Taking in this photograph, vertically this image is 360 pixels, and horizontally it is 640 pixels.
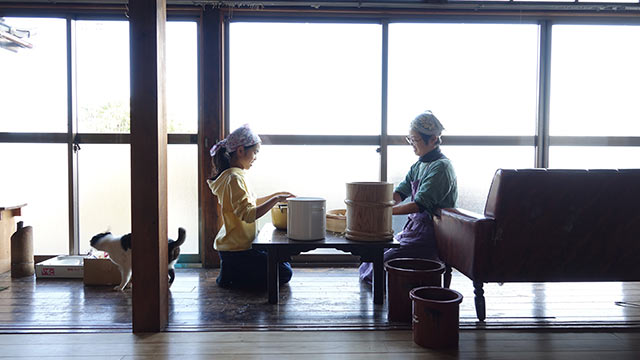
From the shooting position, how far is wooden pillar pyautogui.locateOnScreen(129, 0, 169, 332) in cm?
212

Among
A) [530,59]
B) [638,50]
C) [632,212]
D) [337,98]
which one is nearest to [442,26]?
[530,59]

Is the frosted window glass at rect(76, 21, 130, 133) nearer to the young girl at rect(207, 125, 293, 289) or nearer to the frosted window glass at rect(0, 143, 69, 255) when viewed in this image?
the frosted window glass at rect(0, 143, 69, 255)

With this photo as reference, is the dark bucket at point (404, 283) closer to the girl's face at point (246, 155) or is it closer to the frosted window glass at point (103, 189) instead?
the girl's face at point (246, 155)

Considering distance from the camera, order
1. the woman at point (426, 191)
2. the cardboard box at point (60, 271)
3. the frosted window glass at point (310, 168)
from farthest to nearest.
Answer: the frosted window glass at point (310, 168)
the cardboard box at point (60, 271)
the woman at point (426, 191)

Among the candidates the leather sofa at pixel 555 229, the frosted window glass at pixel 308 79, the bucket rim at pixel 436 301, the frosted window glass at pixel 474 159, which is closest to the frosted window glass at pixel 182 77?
the frosted window glass at pixel 308 79

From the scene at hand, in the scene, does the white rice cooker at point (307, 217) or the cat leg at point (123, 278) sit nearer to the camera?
the white rice cooker at point (307, 217)

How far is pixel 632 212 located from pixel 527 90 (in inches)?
68.4

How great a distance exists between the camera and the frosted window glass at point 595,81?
3660mm

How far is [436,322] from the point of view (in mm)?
1951

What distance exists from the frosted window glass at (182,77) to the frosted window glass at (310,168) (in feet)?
2.25

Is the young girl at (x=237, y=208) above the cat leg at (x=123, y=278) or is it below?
above

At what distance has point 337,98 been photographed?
3.69m

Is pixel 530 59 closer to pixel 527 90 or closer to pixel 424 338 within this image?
pixel 527 90

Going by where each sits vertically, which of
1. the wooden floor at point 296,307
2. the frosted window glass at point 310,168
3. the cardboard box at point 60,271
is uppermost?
the frosted window glass at point 310,168
